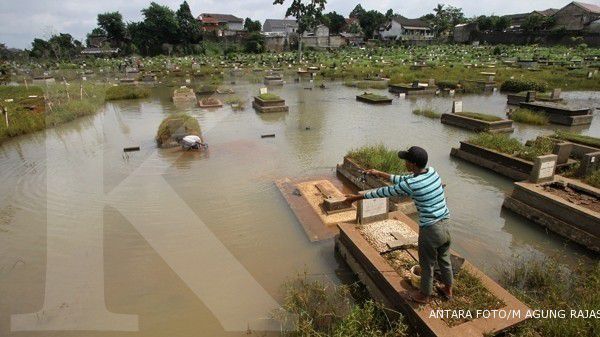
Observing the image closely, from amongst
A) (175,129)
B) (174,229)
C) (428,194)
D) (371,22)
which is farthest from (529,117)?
(371,22)

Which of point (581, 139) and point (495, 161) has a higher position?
point (581, 139)

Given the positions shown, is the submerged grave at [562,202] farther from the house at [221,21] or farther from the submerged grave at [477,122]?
the house at [221,21]

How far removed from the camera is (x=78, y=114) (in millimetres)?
18078

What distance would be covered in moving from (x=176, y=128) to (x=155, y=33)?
5469cm

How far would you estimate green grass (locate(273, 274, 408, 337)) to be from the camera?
396 cm

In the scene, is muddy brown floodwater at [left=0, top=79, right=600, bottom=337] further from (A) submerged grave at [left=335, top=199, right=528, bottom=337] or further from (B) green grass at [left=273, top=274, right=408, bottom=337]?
(A) submerged grave at [left=335, top=199, right=528, bottom=337]

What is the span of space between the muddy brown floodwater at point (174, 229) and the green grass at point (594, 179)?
5.55 ft

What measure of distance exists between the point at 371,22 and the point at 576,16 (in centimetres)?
3937

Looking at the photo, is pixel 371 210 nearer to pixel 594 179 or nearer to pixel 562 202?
pixel 562 202

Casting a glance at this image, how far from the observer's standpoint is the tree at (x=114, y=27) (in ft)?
210

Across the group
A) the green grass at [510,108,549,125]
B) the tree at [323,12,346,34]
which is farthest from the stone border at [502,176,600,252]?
the tree at [323,12,346,34]

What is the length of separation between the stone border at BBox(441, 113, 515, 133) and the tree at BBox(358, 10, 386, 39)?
71688mm

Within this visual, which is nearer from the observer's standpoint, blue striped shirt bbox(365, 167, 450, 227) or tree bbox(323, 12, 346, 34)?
blue striped shirt bbox(365, 167, 450, 227)

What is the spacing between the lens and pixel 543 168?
7465 millimetres
